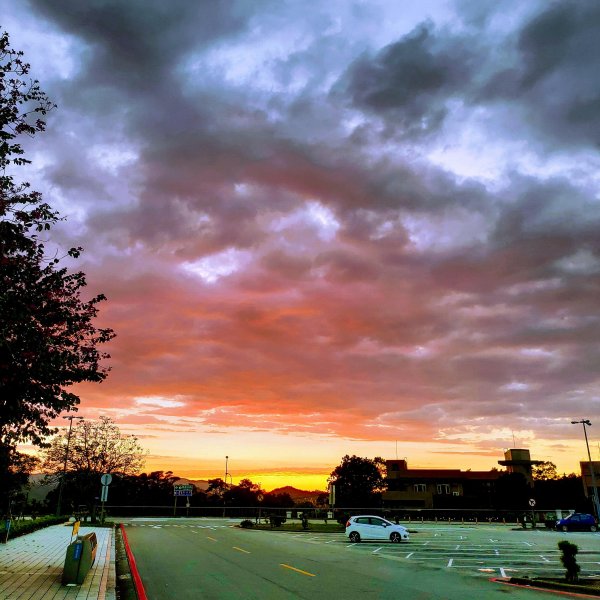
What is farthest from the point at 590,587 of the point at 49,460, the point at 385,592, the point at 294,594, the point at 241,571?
the point at 49,460

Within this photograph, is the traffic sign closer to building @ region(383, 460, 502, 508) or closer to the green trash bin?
building @ region(383, 460, 502, 508)

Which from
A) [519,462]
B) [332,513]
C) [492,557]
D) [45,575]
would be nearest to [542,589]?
[492,557]

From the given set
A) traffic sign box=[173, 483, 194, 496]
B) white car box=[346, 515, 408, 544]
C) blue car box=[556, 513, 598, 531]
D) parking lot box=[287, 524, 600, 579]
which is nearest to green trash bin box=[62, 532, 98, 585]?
parking lot box=[287, 524, 600, 579]

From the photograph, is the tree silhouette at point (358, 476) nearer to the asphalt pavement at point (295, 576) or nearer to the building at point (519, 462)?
the building at point (519, 462)

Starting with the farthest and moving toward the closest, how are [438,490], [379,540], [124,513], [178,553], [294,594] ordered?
1. [438,490]
2. [124,513]
3. [379,540]
4. [178,553]
5. [294,594]

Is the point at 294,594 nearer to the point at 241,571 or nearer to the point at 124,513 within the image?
the point at 241,571

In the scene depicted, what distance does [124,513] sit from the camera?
217ft

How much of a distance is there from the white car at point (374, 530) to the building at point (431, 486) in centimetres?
6310

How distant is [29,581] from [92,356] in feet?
19.7

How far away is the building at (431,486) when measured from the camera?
3733 inches

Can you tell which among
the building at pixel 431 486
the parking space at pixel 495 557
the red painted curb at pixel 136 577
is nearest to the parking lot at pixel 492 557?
the parking space at pixel 495 557

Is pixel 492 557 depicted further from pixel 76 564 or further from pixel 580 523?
pixel 580 523

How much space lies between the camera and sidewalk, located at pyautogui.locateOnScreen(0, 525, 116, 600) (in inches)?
484

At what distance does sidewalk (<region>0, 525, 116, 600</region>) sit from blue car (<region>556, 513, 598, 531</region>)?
45.0 meters
